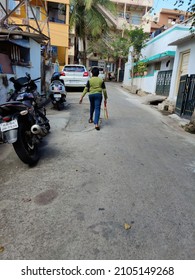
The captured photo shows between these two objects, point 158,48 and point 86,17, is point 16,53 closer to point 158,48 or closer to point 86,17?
point 158,48

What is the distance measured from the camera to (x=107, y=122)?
25.4 ft

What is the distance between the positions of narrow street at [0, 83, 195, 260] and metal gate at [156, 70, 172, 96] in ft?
30.6

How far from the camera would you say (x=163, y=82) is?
14977mm

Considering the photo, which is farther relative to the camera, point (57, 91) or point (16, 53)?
point (16, 53)

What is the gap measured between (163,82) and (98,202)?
1332 centimetres

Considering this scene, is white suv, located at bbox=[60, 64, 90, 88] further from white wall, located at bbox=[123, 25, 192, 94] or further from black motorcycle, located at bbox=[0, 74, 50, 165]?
black motorcycle, located at bbox=[0, 74, 50, 165]

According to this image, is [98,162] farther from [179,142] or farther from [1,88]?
[1,88]

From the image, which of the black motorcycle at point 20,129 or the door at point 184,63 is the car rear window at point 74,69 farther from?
the black motorcycle at point 20,129

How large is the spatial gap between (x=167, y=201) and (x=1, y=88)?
5583mm

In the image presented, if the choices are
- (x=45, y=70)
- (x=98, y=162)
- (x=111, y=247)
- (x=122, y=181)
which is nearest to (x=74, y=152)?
(x=98, y=162)

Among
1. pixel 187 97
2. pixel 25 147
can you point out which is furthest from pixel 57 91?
pixel 187 97

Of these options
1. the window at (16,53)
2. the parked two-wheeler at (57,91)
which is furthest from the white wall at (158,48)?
the window at (16,53)

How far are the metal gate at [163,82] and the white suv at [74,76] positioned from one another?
15.9 feet

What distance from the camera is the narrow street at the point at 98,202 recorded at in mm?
2342
